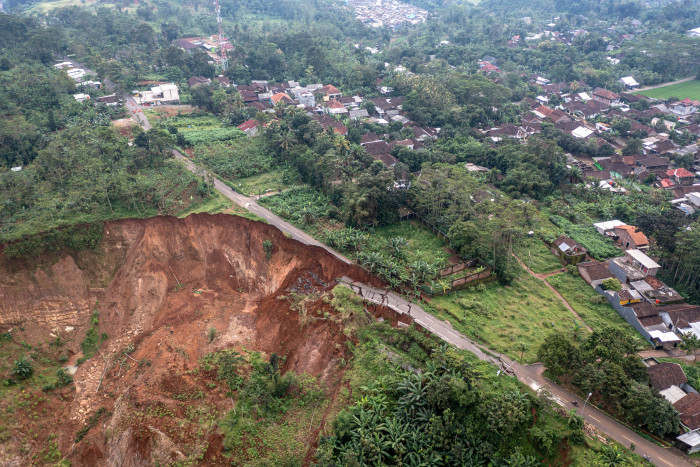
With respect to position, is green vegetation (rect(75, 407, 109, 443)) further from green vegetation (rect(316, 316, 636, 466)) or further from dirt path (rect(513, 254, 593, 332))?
dirt path (rect(513, 254, 593, 332))

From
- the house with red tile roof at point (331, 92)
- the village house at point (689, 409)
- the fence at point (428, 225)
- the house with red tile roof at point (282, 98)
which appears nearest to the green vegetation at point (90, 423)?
the fence at point (428, 225)

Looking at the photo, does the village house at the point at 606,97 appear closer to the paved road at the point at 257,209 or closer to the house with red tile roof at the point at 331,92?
the house with red tile roof at the point at 331,92

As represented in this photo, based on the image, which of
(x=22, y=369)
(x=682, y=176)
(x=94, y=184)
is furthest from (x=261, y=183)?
(x=682, y=176)

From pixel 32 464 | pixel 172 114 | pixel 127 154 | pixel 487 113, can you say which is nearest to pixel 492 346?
pixel 32 464

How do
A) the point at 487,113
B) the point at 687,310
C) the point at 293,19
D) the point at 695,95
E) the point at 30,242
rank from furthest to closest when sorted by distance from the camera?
the point at 293,19 < the point at 695,95 < the point at 487,113 < the point at 30,242 < the point at 687,310

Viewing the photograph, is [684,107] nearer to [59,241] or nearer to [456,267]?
[456,267]

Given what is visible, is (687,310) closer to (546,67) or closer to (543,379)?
(543,379)
